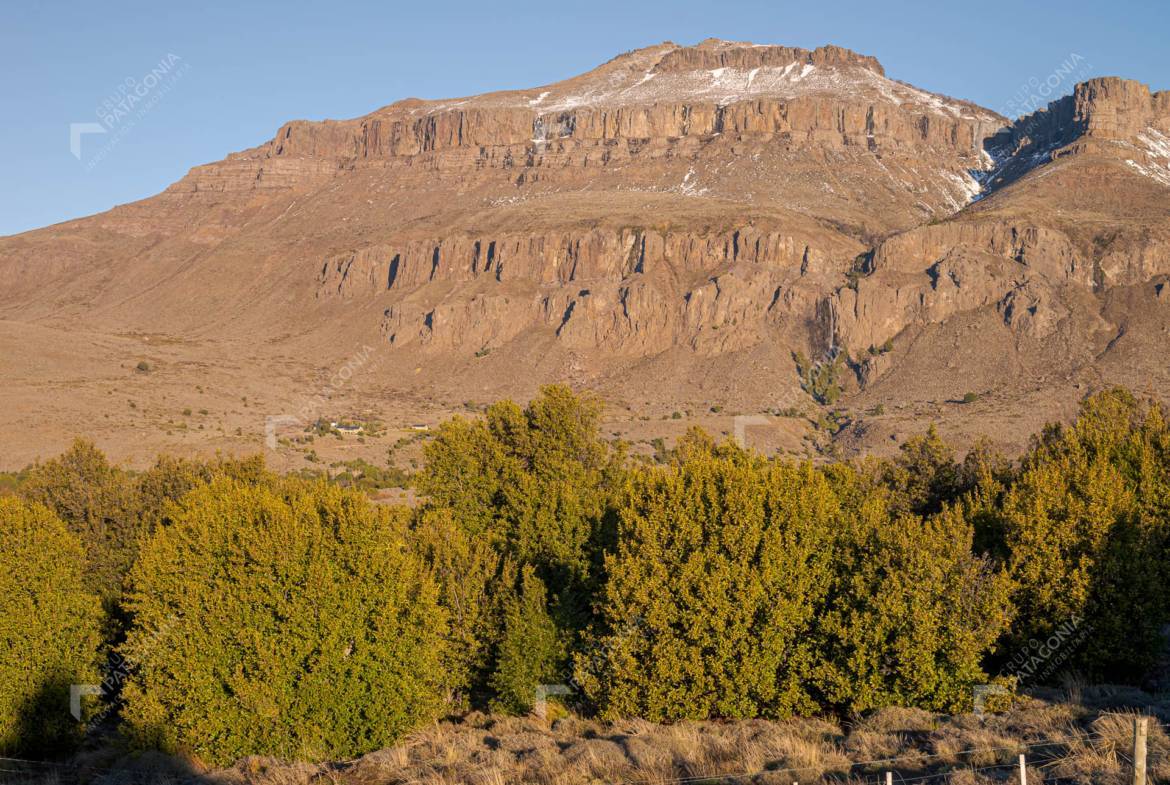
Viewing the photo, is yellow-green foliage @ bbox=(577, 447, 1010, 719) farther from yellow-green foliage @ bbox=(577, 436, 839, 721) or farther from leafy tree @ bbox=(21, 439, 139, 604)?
leafy tree @ bbox=(21, 439, 139, 604)

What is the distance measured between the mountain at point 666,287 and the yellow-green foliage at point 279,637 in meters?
52.3

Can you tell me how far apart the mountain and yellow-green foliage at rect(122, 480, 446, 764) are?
5230cm

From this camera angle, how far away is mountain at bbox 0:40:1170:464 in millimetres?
103375

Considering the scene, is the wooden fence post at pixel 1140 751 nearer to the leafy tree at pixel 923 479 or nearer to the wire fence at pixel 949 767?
the wire fence at pixel 949 767

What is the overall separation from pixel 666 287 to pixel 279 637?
→ 116145 millimetres

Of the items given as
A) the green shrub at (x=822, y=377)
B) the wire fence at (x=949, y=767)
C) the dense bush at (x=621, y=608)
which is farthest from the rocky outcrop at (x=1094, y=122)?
the wire fence at (x=949, y=767)

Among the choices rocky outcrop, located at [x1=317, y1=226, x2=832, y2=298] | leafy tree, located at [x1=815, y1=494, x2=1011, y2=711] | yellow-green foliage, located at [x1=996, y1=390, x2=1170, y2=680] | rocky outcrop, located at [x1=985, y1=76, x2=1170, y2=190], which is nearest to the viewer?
leafy tree, located at [x1=815, y1=494, x2=1011, y2=711]

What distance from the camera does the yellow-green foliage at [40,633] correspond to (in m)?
27.2

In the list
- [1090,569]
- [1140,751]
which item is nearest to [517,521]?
[1090,569]

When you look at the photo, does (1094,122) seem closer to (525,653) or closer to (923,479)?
(923,479)

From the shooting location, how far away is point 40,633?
28.0 m

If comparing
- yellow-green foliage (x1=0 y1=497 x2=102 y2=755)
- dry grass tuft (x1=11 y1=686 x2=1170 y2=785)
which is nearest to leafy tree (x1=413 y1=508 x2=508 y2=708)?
dry grass tuft (x1=11 y1=686 x2=1170 y2=785)

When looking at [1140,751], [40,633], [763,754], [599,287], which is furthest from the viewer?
[599,287]

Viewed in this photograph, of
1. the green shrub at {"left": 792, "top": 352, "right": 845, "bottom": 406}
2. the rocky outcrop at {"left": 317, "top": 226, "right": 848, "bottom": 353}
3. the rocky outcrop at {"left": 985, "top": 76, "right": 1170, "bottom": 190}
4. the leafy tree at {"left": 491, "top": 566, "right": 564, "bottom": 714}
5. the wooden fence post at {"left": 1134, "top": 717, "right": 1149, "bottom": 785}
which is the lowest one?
the leafy tree at {"left": 491, "top": 566, "right": 564, "bottom": 714}
